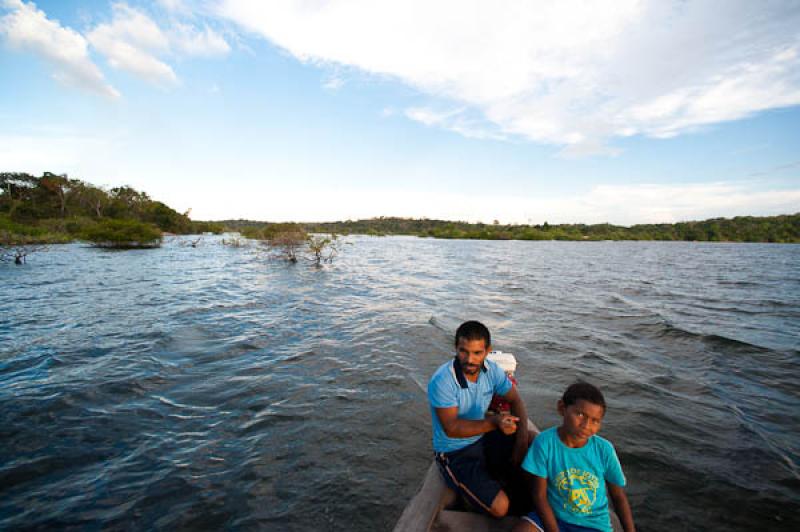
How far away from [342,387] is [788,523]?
6.52m

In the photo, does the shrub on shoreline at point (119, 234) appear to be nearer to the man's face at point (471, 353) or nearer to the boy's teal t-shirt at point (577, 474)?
the man's face at point (471, 353)

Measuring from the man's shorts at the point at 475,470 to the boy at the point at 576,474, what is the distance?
0.32 metres

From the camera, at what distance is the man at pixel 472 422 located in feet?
10.0

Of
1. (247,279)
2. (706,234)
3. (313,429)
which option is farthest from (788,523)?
(706,234)

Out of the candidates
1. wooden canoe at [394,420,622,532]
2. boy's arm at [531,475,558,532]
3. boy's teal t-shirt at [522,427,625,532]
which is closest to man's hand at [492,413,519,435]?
boy's teal t-shirt at [522,427,625,532]

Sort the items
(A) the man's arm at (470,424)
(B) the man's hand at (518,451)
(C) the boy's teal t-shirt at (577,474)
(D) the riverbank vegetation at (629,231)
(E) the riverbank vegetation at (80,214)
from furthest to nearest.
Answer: (D) the riverbank vegetation at (629,231)
(E) the riverbank vegetation at (80,214)
(B) the man's hand at (518,451)
(A) the man's arm at (470,424)
(C) the boy's teal t-shirt at (577,474)

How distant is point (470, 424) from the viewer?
308 centimetres

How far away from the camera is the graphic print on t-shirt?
2.65 m

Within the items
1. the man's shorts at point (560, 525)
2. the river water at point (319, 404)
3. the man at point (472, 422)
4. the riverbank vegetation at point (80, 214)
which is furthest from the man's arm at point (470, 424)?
the riverbank vegetation at point (80, 214)

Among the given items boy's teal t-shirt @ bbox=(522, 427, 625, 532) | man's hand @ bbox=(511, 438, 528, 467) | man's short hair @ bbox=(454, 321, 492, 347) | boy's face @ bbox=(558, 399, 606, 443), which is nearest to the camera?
boy's face @ bbox=(558, 399, 606, 443)

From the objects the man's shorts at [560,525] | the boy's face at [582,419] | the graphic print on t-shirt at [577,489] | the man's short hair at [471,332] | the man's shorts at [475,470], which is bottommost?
the man's shorts at [560,525]

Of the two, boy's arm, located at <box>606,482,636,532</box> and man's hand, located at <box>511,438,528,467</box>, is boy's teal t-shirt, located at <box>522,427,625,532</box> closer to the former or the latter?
boy's arm, located at <box>606,482,636,532</box>

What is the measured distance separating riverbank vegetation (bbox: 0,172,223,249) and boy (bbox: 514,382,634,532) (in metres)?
42.1

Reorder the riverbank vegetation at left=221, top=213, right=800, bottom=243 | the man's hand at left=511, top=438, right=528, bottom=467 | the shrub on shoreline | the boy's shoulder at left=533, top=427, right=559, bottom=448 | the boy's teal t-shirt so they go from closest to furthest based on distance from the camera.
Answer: the boy's teal t-shirt < the boy's shoulder at left=533, top=427, right=559, bottom=448 < the man's hand at left=511, top=438, right=528, bottom=467 < the shrub on shoreline < the riverbank vegetation at left=221, top=213, right=800, bottom=243
